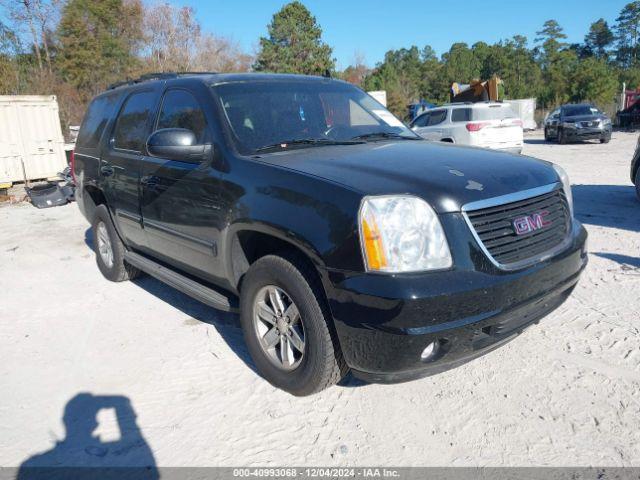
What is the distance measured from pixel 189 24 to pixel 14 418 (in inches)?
1477

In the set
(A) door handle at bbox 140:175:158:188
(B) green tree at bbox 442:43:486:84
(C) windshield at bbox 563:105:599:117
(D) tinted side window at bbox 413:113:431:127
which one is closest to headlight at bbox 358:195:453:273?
(A) door handle at bbox 140:175:158:188

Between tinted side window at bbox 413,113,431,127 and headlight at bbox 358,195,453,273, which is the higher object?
tinted side window at bbox 413,113,431,127

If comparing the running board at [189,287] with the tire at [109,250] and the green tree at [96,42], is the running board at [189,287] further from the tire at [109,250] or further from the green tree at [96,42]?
the green tree at [96,42]

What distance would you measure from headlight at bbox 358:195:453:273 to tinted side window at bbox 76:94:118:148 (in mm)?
3654

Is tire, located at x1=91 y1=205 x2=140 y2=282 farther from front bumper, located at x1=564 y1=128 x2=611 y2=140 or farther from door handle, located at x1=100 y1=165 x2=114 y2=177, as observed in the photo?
front bumper, located at x1=564 y1=128 x2=611 y2=140

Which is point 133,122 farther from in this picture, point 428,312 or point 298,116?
point 428,312

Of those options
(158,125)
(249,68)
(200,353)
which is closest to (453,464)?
(200,353)

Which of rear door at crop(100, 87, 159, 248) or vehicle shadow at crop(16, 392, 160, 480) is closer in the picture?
vehicle shadow at crop(16, 392, 160, 480)

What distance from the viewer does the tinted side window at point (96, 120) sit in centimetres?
516

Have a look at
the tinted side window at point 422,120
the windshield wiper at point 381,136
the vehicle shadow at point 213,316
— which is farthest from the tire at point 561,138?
the vehicle shadow at point 213,316

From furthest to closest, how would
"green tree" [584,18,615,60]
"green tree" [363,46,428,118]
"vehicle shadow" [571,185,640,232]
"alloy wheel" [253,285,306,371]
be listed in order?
"green tree" [584,18,615,60] → "green tree" [363,46,428,118] → "vehicle shadow" [571,185,640,232] → "alloy wheel" [253,285,306,371]

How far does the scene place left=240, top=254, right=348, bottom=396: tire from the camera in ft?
8.77

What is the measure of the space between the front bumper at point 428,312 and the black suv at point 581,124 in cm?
1912

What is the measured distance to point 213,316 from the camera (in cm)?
438
